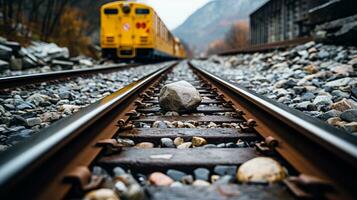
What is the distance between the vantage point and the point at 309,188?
121 centimetres

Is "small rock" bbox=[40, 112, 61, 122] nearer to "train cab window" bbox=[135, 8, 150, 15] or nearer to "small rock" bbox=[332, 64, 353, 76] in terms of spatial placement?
"small rock" bbox=[332, 64, 353, 76]

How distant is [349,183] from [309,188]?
140 mm

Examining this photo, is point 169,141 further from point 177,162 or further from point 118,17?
point 118,17

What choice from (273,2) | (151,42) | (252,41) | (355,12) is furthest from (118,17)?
(252,41)

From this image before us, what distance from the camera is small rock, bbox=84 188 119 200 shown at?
4.03 feet

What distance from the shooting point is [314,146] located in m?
1.55

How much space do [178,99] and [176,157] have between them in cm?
150

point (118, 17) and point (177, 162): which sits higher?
point (118, 17)

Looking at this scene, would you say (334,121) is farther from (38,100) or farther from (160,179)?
(38,100)

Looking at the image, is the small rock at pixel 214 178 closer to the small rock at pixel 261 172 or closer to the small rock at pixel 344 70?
the small rock at pixel 261 172

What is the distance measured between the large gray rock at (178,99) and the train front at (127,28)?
12.1m

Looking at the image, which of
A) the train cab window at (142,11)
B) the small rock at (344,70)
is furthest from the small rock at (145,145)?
the train cab window at (142,11)

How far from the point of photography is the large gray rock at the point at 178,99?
3.24m

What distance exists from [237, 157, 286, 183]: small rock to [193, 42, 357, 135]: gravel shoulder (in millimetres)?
1085
